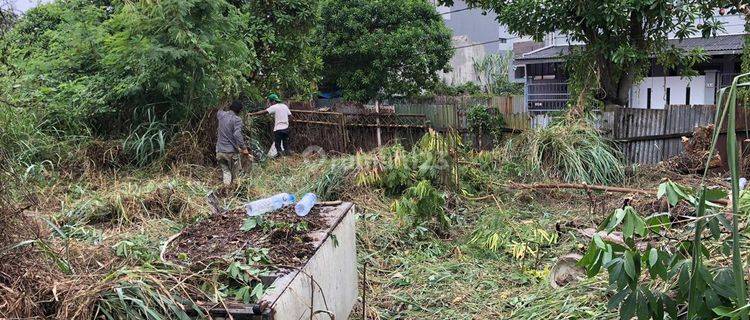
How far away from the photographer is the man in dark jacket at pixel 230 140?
8.59 metres

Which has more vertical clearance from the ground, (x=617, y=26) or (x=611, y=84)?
(x=617, y=26)

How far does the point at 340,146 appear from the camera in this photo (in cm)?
1230

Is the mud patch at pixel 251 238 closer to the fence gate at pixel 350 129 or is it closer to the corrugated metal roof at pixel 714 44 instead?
the fence gate at pixel 350 129

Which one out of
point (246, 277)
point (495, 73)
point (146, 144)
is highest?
point (495, 73)

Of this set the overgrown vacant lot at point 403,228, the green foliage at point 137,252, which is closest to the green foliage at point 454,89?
the overgrown vacant lot at point 403,228

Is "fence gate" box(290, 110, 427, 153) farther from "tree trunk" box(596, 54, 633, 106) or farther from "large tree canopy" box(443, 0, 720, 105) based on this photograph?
"tree trunk" box(596, 54, 633, 106)

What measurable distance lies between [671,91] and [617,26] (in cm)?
1060

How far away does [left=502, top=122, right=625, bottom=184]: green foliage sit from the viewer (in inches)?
341

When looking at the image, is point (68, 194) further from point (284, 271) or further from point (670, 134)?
point (670, 134)

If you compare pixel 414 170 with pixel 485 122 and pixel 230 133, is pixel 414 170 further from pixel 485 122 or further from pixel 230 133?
pixel 485 122

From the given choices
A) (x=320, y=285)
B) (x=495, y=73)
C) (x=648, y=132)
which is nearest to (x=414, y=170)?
(x=648, y=132)

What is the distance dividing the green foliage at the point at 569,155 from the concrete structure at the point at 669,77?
17.8ft

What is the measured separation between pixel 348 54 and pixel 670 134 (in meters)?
12.8

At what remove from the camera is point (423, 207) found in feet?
20.7
